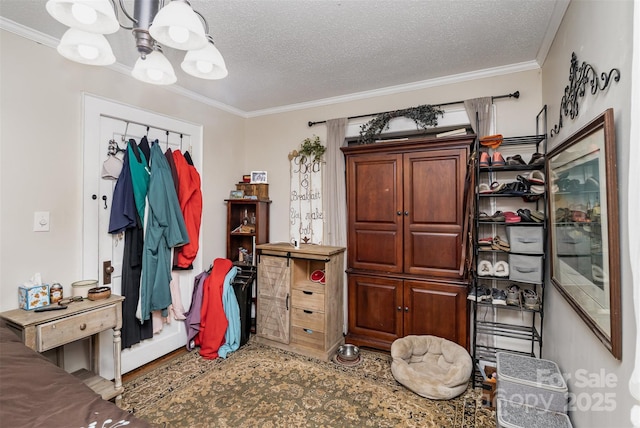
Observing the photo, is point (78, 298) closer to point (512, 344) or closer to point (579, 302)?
point (579, 302)

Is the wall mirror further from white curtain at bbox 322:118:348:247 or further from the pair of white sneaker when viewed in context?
white curtain at bbox 322:118:348:247

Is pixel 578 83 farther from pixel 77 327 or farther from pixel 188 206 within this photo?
pixel 77 327

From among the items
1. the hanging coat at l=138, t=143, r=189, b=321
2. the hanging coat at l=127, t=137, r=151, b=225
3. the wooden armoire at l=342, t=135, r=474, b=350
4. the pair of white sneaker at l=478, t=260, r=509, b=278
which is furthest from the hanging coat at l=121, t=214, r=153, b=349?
the pair of white sneaker at l=478, t=260, r=509, b=278

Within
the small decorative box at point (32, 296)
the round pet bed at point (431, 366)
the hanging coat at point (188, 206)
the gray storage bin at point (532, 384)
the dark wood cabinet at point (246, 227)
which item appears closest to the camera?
the gray storage bin at point (532, 384)

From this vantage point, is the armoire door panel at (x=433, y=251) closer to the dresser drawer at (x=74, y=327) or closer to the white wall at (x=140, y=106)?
the white wall at (x=140, y=106)

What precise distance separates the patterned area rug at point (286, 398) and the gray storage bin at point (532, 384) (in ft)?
1.46

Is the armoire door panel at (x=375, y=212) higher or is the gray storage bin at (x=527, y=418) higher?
the armoire door panel at (x=375, y=212)

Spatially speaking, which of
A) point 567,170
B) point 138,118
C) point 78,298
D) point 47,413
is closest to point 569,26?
point 567,170

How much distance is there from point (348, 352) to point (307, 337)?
0.43 meters

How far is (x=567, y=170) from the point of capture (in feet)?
5.49

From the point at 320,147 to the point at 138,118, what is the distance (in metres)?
1.82

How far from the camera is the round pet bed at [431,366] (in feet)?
7.29

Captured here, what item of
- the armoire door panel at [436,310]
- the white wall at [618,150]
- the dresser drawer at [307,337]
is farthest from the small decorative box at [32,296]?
the white wall at [618,150]

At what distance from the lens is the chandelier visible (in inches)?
Result: 44.8
